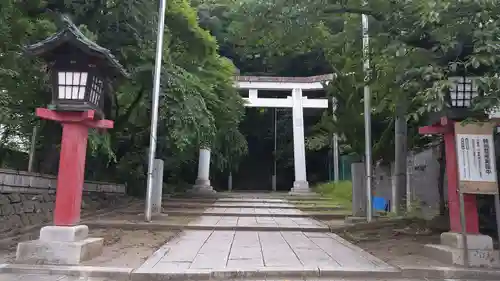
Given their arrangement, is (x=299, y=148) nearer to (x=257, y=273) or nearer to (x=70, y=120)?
(x=70, y=120)

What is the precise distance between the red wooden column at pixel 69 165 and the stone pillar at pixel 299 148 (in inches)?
623

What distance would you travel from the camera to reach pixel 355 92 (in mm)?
10648

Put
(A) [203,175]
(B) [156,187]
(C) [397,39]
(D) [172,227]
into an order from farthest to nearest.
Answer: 1. (A) [203,175]
2. (B) [156,187]
3. (D) [172,227]
4. (C) [397,39]

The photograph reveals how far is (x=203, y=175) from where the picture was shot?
20.8m

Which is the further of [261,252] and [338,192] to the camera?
[338,192]

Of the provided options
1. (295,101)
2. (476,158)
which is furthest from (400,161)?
(295,101)

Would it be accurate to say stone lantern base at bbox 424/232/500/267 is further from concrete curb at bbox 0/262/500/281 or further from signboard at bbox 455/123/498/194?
Result: signboard at bbox 455/123/498/194

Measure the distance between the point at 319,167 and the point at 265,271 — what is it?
2311cm

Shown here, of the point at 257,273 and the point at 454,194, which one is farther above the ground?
the point at 454,194

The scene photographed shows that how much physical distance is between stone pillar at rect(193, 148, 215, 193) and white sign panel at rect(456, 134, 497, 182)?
15.7 meters

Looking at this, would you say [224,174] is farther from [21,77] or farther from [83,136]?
[83,136]

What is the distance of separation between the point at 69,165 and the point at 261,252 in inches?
122

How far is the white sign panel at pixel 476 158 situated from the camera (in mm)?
5320

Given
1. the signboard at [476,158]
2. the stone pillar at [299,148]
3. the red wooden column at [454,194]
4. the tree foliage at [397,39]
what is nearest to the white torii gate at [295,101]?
the stone pillar at [299,148]
